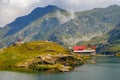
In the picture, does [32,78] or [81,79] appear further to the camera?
[32,78]

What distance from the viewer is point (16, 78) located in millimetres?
176000

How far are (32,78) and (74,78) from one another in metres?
25.4

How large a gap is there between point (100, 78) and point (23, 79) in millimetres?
44479

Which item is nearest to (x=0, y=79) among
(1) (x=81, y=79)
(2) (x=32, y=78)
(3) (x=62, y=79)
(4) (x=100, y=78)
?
(2) (x=32, y=78)

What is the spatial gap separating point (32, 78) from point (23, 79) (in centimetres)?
713

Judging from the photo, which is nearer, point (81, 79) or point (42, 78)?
point (81, 79)

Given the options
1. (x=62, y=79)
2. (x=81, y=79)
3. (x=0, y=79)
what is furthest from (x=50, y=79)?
(x=0, y=79)

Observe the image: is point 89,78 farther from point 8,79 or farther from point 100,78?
point 8,79

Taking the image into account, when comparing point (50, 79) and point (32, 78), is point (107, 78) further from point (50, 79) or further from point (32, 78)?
point (32, 78)

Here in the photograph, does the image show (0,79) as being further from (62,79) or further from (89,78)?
(89,78)

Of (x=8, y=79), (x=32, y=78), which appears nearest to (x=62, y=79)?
(x=32, y=78)

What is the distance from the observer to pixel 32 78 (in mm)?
178625

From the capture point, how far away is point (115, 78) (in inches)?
6845

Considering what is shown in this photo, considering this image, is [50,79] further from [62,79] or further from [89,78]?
[89,78]
